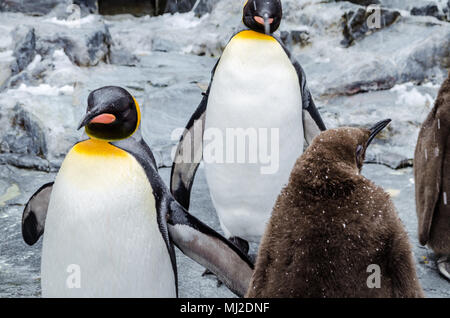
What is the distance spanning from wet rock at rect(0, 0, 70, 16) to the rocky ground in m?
0.03

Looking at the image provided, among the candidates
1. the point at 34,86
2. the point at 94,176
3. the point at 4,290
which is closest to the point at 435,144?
the point at 94,176

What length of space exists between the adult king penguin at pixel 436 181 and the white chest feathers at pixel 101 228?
147cm

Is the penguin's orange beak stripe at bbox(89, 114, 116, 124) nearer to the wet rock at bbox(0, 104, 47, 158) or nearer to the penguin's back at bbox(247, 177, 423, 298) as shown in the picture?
the penguin's back at bbox(247, 177, 423, 298)

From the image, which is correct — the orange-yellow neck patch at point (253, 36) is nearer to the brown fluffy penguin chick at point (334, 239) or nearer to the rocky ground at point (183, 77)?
the rocky ground at point (183, 77)

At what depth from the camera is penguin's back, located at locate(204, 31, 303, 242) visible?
3.10 m

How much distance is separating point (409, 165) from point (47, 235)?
117 inches

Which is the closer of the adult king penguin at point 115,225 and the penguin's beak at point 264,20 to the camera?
the adult king penguin at point 115,225

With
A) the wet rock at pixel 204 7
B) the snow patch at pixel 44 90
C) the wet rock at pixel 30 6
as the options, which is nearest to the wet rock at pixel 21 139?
the snow patch at pixel 44 90

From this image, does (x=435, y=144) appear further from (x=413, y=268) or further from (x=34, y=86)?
(x=34, y=86)

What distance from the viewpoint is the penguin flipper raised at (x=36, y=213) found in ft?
8.78

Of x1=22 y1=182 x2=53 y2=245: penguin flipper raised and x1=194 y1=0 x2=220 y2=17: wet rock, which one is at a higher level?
x1=22 y1=182 x2=53 y2=245: penguin flipper raised

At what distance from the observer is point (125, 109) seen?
2.28 meters

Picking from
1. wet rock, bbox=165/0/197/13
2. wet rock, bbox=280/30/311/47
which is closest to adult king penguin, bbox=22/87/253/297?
wet rock, bbox=280/30/311/47

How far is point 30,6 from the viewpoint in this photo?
301 inches
